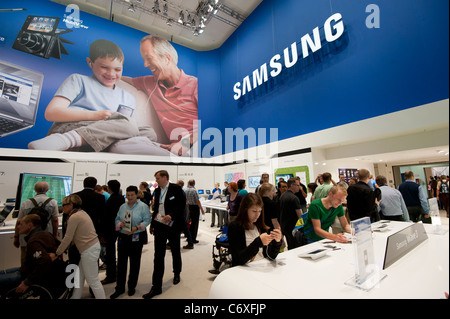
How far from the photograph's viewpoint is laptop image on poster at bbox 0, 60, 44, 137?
21.0 feet

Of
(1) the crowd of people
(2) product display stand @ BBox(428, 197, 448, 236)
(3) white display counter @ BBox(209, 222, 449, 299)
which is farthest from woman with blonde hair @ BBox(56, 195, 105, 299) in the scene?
(2) product display stand @ BBox(428, 197, 448, 236)

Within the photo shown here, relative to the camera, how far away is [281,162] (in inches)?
255

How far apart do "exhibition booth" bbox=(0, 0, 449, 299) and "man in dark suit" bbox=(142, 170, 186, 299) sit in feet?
5.01

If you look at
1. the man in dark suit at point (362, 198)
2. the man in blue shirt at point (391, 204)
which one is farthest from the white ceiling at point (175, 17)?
the man in blue shirt at point (391, 204)

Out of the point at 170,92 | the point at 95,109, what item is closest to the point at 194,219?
the point at 95,109

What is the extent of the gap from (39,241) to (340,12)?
7.53 m

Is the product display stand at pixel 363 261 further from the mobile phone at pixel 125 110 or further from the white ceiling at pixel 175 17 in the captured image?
the white ceiling at pixel 175 17

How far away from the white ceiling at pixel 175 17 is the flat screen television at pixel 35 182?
668 centimetres

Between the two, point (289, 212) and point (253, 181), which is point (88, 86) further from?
point (289, 212)

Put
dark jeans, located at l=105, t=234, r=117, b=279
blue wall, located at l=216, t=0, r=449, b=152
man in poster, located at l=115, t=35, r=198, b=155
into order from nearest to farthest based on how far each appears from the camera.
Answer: dark jeans, located at l=105, t=234, r=117, b=279, blue wall, located at l=216, t=0, r=449, b=152, man in poster, located at l=115, t=35, r=198, b=155

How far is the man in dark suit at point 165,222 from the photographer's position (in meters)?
2.62

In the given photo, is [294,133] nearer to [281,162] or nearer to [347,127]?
[281,162]

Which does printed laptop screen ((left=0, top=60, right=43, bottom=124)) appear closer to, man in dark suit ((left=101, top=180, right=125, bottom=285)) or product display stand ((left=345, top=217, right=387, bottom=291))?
man in dark suit ((left=101, top=180, right=125, bottom=285))

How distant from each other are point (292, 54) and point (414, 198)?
236 inches
